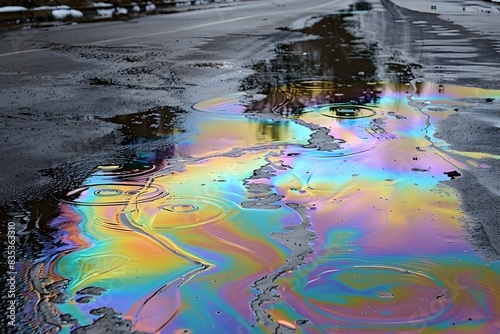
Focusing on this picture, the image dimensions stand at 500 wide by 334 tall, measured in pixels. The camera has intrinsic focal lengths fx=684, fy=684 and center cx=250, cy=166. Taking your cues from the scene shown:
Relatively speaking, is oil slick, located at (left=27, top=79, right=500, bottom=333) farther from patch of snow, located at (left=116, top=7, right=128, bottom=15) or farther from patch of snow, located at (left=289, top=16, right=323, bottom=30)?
patch of snow, located at (left=116, top=7, right=128, bottom=15)

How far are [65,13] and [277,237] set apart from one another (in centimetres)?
1795

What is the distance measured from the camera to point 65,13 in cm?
2055

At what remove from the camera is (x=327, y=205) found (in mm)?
4820

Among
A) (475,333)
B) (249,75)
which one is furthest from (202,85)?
(475,333)

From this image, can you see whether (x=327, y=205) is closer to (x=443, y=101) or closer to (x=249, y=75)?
(x=443, y=101)

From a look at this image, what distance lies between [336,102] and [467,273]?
4.60 m

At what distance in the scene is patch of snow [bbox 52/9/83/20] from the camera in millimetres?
20119

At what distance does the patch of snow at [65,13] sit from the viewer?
20119mm

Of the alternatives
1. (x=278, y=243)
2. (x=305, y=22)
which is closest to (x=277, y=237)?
(x=278, y=243)

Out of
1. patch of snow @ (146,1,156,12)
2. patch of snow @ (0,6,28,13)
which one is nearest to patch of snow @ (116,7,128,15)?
patch of snow @ (146,1,156,12)

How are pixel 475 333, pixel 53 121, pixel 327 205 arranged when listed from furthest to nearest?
1. pixel 53 121
2. pixel 327 205
3. pixel 475 333

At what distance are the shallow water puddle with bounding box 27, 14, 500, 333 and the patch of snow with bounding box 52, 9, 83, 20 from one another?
1417cm

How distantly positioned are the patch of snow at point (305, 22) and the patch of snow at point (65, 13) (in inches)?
262

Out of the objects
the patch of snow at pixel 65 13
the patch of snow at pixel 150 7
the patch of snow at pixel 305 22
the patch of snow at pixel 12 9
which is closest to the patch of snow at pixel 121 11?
the patch of snow at pixel 150 7
